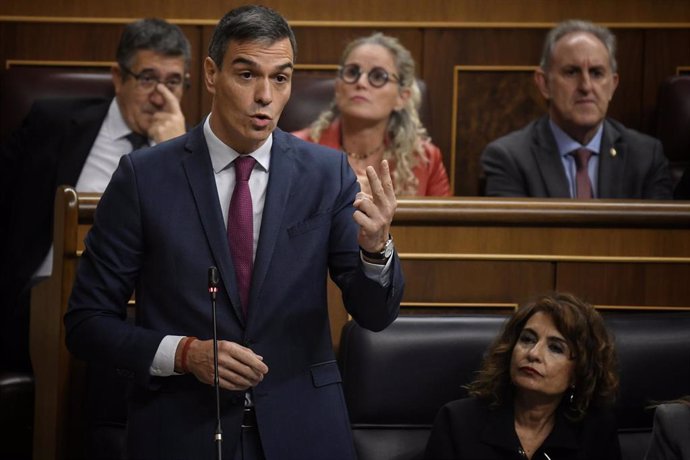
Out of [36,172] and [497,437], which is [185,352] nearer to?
[497,437]

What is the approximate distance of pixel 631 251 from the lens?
1453 millimetres

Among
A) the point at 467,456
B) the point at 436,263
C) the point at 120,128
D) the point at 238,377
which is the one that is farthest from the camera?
the point at 120,128

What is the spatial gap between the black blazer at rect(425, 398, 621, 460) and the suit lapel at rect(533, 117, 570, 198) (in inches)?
20.8

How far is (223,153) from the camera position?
3.34ft

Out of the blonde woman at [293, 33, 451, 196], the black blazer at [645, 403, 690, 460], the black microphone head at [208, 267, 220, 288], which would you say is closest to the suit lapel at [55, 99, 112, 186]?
the blonde woman at [293, 33, 451, 196]

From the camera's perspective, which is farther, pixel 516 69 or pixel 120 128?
pixel 516 69

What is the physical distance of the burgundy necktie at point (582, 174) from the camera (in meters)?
1.80

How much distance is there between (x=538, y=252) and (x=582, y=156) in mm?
440

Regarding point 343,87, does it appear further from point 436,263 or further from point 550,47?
point 436,263

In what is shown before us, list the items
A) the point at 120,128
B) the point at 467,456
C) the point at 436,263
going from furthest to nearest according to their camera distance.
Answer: the point at 120,128 < the point at 436,263 < the point at 467,456

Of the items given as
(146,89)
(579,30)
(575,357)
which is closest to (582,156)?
(579,30)

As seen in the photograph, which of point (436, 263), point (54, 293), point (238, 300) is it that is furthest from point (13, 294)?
point (238, 300)

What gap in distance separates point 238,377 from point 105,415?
49 cm

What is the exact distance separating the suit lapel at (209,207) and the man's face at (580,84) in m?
0.98
